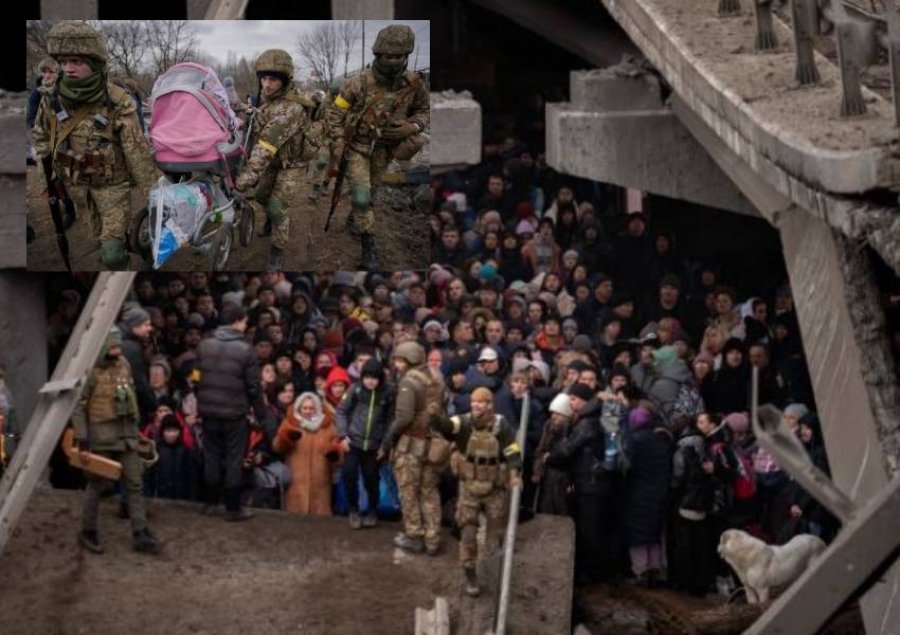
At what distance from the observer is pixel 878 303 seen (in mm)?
13312

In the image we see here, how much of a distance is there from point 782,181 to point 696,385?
482cm

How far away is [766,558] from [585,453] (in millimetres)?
1503

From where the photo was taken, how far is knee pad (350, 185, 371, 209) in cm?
1714

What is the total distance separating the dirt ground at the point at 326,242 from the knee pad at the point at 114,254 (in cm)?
4

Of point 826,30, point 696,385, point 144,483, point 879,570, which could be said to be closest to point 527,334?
point 696,385

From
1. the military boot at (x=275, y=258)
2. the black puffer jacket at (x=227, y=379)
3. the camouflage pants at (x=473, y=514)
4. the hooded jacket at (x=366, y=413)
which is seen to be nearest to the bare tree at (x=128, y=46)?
the military boot at (x=275, y=258)

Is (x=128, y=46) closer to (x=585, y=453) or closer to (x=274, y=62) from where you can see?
(x=274, y=62)

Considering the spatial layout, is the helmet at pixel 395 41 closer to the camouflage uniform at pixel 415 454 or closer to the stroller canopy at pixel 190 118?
the stroller canopy at pixel 190 118

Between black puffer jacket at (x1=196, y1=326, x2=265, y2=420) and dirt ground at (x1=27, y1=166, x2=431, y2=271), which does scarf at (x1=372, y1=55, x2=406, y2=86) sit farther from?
black puffer jacket at (x1=196, y1=326, x2=265, y2=420)

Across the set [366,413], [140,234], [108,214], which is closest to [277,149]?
[140,234]

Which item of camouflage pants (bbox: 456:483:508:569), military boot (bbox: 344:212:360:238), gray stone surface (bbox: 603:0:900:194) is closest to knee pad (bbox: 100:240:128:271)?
military boot (bbox: 344:212:360:238)

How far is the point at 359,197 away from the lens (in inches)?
675

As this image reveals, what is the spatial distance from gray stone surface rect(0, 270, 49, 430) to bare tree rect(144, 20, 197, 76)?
9.17ft

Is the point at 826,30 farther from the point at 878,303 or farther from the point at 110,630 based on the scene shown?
the point at 110,630
